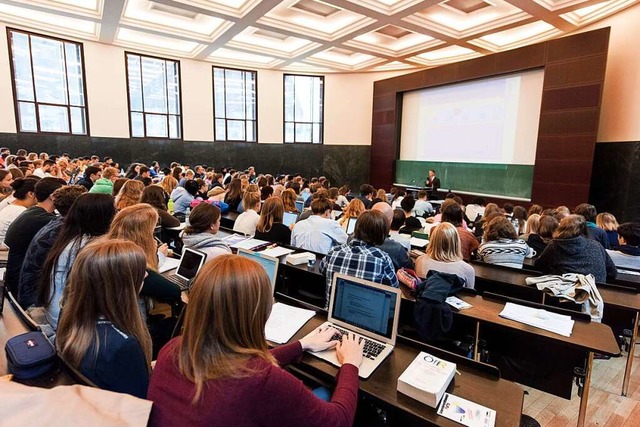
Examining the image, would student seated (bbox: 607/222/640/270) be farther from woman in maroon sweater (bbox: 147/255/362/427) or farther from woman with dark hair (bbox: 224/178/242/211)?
woman with dark hair (bbox: 224/178/242/211)

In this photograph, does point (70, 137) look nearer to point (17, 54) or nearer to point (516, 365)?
point (17, 54)

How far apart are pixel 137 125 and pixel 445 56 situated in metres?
9.93

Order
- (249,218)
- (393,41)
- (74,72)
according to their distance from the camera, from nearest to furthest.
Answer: (249,218) < (74,72) < (393,41)

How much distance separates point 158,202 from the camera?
13.5 ft

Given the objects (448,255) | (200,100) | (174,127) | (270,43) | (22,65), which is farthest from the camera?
(200,100)

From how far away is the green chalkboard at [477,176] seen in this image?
30.3 ft

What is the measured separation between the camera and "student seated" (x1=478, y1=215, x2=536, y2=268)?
3.38 m

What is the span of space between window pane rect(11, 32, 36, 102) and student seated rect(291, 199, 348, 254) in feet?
32.1

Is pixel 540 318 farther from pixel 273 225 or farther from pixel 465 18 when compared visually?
pixel 465 18

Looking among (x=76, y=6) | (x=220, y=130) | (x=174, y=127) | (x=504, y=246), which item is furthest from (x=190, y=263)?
(x=220, y=130)

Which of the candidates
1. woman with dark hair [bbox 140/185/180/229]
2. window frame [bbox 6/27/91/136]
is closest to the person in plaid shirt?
woman with dark hair [bbox 140/185/180/229]

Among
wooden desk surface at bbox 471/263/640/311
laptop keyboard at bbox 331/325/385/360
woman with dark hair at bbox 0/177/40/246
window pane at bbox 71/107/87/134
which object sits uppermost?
window pane at bbox 71/107/87/134

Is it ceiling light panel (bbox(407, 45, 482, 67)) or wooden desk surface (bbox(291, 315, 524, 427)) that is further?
ceiling light panel (bbox(407, 45, 482, 67))

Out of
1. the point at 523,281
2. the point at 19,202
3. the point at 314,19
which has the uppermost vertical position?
the point at 314,19
